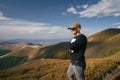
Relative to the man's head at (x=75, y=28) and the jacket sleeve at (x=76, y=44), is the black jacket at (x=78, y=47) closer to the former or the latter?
the jacket sleeve at (x=76, y=44)

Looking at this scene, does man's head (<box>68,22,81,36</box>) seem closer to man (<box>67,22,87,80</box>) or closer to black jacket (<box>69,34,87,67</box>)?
man (<box>67,22,87,80</box>)

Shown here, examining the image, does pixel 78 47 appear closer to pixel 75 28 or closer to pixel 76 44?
pixel 76 44

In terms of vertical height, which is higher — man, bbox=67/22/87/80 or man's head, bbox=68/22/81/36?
man's head, bbox=68/22/81/36

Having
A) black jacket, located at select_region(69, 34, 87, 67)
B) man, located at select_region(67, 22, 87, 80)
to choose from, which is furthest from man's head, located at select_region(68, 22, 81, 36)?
black jacket, located at select_region(69, 34, 87, 67)

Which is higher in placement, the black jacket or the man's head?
the man's head

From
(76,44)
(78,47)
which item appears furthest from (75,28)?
(78,47)

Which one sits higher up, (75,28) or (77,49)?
(75,28)

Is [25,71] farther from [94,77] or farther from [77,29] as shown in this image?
[77,29]

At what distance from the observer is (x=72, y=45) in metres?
9.39

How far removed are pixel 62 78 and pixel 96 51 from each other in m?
145

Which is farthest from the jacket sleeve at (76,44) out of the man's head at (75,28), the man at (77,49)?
the man's head at (75,28)

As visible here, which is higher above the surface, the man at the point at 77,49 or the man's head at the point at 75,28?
the man's head at the point at 75,28

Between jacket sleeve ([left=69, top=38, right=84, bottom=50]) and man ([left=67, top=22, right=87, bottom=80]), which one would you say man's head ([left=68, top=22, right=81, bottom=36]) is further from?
jacket sleeve ([left=69, top=38, right=84, bottom=50])

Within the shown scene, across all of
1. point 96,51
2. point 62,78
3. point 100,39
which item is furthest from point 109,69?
point 100,39
